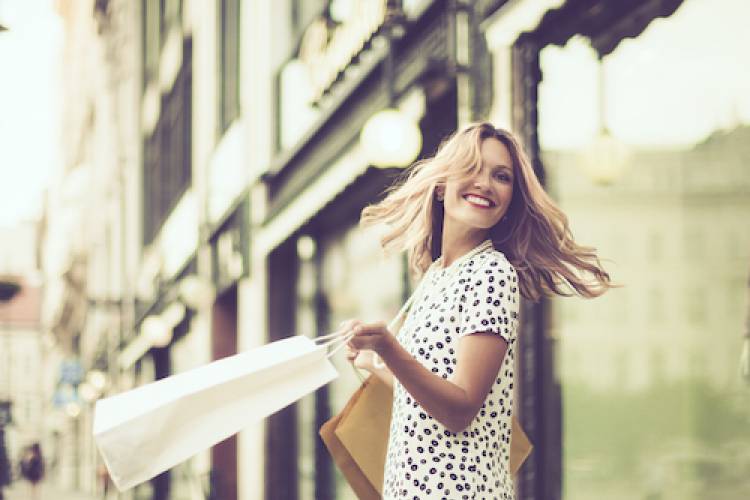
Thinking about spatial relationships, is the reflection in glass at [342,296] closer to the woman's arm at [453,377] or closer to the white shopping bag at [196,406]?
the white shopping bag at [196,406]

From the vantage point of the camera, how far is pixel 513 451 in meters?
3.34

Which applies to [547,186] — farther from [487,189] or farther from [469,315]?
[469,315]

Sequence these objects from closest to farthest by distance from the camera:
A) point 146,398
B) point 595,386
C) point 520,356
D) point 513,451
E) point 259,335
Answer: point 146,398, point 513,451, point 595,386, point 520,356, point 259,335

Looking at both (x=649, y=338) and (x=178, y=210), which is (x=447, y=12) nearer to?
(x=649, y=338)

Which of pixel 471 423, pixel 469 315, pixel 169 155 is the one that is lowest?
pixel 471 423

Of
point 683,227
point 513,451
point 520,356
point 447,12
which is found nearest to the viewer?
point 513,451

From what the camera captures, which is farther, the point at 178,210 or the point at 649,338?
the point at 178,210

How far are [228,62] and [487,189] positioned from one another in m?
12.1

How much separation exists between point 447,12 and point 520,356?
2094 mm

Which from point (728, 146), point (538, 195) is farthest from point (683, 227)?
point (538, 195)

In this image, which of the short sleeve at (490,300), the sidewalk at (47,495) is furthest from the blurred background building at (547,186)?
the sidewalk at (47,495)

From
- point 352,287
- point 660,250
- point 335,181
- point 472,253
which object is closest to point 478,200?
point 472,253

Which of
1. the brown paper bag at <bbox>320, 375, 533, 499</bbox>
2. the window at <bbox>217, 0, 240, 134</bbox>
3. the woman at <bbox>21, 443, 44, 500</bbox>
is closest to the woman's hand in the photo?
the brown paper bag at <bbox>320, 375, 533, 499</bbox>

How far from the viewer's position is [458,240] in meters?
2.89
